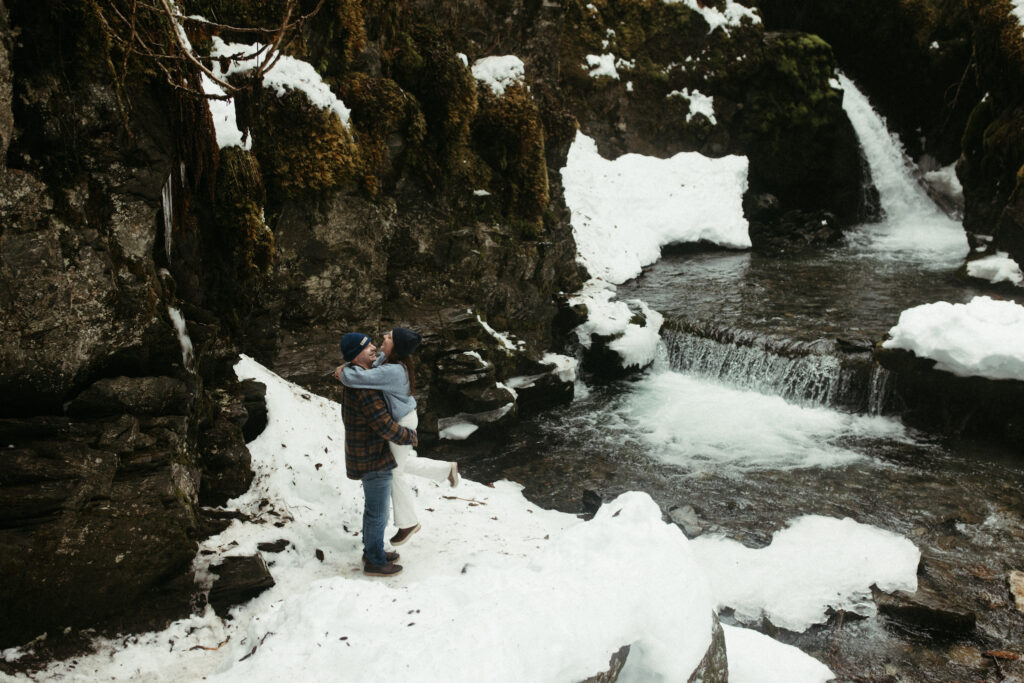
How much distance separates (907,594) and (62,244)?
24.3 ft

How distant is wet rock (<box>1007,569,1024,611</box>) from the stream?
0.21ft

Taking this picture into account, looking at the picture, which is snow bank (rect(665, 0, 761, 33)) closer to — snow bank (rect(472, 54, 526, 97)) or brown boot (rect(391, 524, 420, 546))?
snow bank (rect(472, 54, 526, 97))

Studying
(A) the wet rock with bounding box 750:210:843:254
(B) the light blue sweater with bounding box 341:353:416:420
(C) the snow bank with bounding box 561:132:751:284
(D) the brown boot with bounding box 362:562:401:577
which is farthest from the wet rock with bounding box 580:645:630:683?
(A) the wet rock with bounding box 750:210:843:254

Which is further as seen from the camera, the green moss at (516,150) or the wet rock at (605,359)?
the wet rock at (605,359)

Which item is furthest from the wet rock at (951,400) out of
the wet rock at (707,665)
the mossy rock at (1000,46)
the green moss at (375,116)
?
the mossy rock at (1000,46)

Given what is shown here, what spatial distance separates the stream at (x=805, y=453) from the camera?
5.57 meters

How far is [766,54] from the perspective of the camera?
21094 millimetres

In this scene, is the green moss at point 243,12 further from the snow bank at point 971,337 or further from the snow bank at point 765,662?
the snow bank at point 971,337

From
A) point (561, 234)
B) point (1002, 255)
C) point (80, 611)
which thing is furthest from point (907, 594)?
point (1002, 255)

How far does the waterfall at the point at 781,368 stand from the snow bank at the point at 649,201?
498 cm

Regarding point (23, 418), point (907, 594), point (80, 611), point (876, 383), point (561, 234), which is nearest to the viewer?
point (80, 611)

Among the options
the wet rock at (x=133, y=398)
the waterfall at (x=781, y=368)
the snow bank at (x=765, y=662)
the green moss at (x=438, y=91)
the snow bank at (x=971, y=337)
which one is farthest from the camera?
the waterfall at (x=781, y=368)

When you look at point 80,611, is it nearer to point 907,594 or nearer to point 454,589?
point 454,589

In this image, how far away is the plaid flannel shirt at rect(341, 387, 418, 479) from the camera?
455 cm
